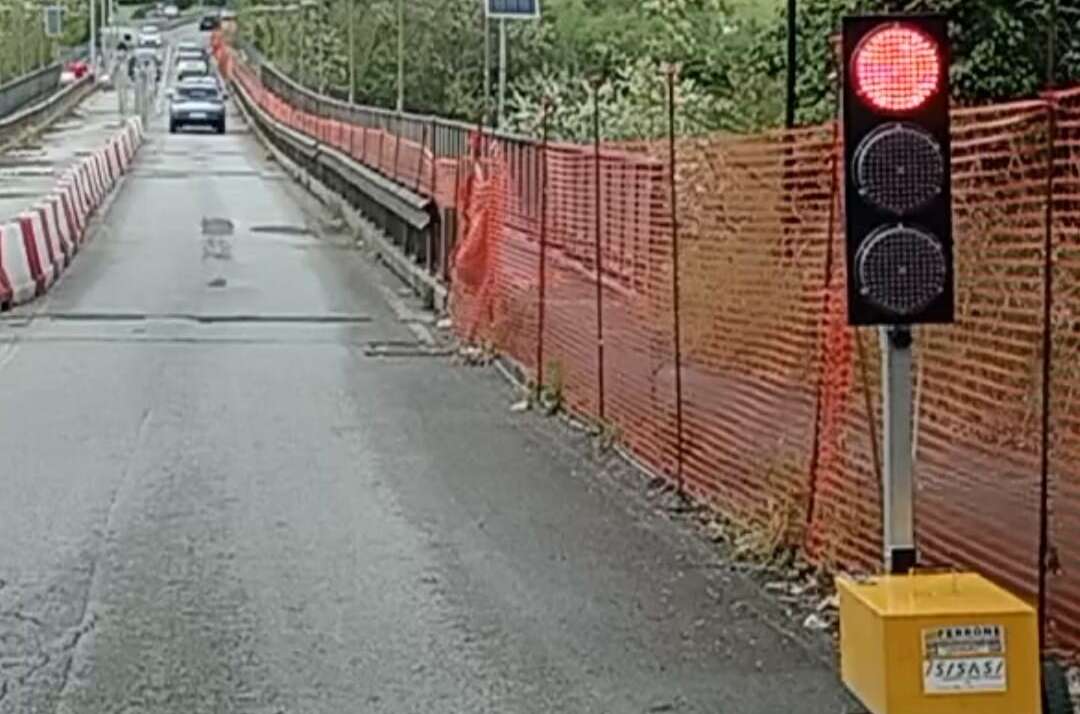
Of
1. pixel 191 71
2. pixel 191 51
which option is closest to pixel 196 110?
pixel 191 71

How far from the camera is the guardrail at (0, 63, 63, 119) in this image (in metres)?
71.4

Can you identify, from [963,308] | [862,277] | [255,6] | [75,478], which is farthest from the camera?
[255,6]

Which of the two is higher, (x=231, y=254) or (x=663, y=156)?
(x=663, y=156)

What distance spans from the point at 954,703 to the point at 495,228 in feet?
45.3

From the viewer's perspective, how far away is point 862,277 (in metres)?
6.98

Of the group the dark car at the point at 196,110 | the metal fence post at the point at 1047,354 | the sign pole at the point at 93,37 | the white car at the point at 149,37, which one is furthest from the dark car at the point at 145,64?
the metal fence post at the point at 1047,354

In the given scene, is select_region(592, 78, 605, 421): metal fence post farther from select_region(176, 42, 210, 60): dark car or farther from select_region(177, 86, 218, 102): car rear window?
select_region(176, 42, 210, 60): dark car

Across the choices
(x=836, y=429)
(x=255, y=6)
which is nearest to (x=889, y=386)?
(x=836, y=429)

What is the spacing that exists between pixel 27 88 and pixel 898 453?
73.8 m

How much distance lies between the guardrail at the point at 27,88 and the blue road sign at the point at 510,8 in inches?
1702

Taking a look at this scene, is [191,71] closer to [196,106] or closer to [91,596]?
[196,106]

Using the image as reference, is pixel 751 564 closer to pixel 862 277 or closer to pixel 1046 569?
pixel 1046 569

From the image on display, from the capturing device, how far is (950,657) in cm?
618

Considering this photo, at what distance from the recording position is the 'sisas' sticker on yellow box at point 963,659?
6172 mm
